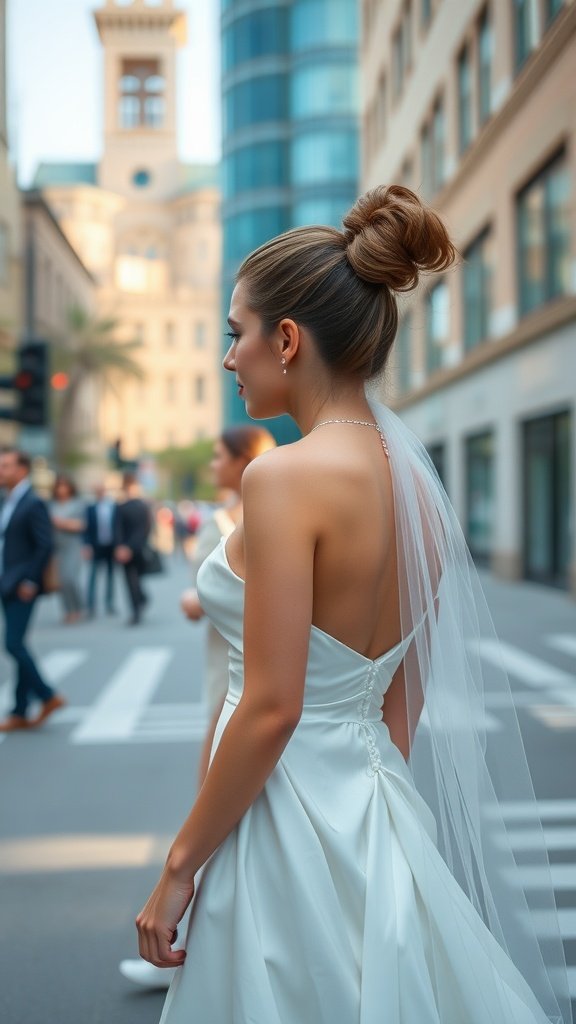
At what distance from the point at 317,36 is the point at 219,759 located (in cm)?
5237

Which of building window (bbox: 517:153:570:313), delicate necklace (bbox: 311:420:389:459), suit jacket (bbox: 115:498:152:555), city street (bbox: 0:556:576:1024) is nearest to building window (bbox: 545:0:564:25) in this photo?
building window (bbox: 517:153:570:313)

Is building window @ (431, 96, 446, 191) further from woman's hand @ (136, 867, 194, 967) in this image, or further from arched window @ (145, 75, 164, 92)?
arched window @ (145, 75, 164, 92)

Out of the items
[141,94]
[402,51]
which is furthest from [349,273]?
[141,94]

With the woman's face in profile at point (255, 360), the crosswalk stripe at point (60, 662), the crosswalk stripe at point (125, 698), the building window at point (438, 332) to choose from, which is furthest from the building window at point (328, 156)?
the woman's face in profile at point (255, 360)

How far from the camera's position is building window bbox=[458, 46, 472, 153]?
2261cm

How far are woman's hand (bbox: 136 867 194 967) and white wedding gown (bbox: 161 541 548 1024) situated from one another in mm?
26

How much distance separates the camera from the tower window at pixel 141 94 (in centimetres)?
10862

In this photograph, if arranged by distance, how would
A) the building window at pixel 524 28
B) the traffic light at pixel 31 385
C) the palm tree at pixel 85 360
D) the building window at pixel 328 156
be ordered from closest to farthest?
1. the traffic light at pixel 31 385
2. the building window at pixel 524 28
3. the palm tree at pixel 85 360
4. the building window at pixel 328 156

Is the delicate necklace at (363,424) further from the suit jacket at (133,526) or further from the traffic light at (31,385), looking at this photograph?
the suit jacket at (133,526)

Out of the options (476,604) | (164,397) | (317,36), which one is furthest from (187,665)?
(164,397)

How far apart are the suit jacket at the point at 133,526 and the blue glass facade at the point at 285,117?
116 ft

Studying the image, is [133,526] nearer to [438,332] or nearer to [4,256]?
[438,332]

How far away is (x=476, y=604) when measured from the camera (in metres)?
2.19

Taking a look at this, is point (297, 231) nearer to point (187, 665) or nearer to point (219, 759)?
point (219, 759)
